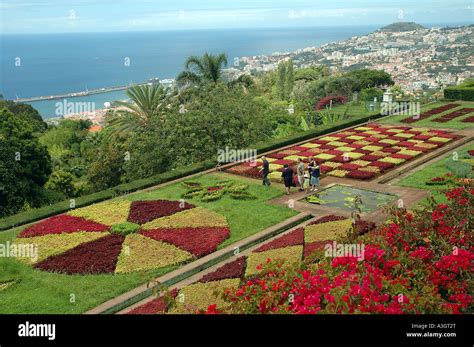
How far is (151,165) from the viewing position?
24125mm

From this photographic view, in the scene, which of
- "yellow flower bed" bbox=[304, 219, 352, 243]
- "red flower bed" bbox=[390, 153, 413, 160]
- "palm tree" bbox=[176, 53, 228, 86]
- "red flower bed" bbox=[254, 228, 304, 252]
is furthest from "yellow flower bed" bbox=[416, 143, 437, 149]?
"palm tree" bbox=[176, 53, 228, 86]

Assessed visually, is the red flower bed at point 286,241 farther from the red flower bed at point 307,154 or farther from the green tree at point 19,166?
the green tree at point 19,166

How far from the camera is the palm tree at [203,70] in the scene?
3509 centimetres

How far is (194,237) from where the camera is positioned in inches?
567

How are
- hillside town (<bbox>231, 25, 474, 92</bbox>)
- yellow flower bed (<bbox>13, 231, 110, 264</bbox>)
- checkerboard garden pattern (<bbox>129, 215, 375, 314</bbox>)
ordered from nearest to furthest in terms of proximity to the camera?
checkerboard garden pattern (<bbox>129, 215, 375, 314</bbox>) < yellow flower bed (<bbox>13, 231, 110, 264</bbox>) < hillside town (<bbox>231, 25, 474, 92</bbox>)

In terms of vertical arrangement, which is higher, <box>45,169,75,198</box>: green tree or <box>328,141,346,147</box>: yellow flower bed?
<box>328,141,346,147</box>: yellow flower bed

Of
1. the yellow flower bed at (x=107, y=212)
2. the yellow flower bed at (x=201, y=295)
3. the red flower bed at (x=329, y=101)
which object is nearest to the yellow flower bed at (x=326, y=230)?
the yellow flower bed at (x=201, y=295)

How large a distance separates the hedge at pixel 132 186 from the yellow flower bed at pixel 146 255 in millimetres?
4222

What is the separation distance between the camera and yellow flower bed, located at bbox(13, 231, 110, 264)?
13505 millimetres

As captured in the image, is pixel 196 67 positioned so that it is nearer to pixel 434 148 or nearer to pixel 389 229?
pixel 434 148

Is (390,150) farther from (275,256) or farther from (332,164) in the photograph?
(275,256)

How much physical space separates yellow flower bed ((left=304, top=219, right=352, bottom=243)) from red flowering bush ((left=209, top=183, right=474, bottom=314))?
400cm

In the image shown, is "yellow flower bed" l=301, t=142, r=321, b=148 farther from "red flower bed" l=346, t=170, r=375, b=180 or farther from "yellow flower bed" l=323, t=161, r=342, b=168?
"red flower bed" l=346, t=170, r=375, b=180
